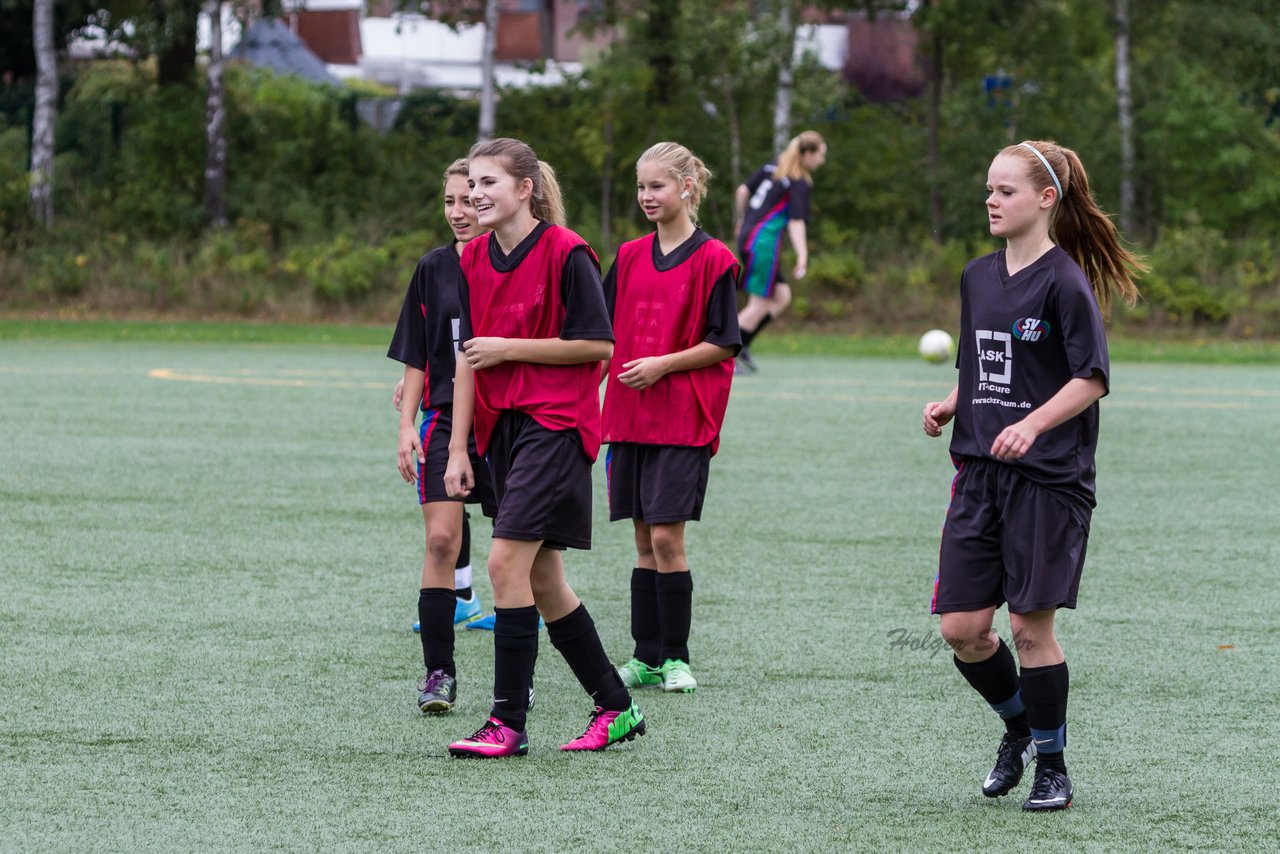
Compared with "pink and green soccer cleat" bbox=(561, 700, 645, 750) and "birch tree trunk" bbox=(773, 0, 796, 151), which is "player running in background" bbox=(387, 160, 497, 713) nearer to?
"pink and green soccer cleat" bbox=(561, 700, 645, 750)

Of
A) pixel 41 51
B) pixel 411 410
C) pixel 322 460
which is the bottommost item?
pixel 322 460

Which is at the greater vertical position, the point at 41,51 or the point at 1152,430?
the point at 41,51

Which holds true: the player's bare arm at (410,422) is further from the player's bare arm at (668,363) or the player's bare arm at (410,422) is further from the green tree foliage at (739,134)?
the green tree foliage at (739,134)

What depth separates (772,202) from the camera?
53.1ft

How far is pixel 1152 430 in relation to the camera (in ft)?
44.1

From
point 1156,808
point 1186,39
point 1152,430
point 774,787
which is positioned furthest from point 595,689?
point 1186,39

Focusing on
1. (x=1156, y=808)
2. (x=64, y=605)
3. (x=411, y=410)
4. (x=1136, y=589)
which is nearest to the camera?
(x=1156, y=808)

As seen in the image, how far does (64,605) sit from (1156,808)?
423 centimetres

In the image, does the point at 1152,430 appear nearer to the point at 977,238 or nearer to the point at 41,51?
the point at 977,238

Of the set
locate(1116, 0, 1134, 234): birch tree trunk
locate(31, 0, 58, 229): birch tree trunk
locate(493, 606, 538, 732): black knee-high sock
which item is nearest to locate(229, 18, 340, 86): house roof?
locate(31, 0, 58, 229): birch tree trunk

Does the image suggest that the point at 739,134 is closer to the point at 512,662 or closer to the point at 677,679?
the point at 677,679

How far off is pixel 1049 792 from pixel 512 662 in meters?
1.47

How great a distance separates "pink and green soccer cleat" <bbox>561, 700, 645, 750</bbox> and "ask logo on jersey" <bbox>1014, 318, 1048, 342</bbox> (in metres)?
1.55

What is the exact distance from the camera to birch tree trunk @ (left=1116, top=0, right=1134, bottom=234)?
27.0 metres
